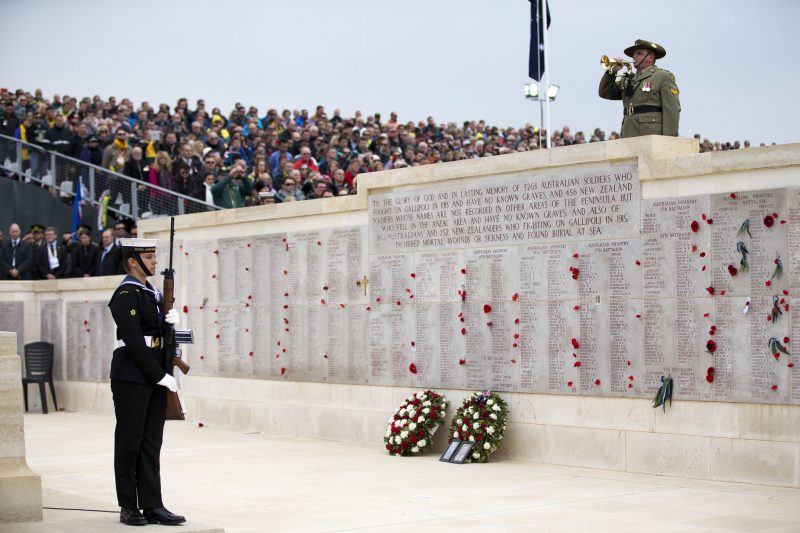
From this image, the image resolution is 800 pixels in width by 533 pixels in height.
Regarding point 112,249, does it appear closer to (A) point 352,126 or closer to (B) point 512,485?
(A) point 352,126

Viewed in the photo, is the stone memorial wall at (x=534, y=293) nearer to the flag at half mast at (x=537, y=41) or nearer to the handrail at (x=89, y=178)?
the handrail at (x=89, y=178)

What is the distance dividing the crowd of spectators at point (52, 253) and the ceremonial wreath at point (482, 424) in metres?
8.34

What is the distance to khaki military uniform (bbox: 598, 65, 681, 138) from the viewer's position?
11289 mm

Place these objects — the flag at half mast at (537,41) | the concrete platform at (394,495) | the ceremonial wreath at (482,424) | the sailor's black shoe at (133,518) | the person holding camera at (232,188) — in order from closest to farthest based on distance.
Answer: the sailor's black shoe at (133,518), the concrete platform at (394,495), the ceremonial wreath at (482,424), the person holding camera at (232,188), the flag at half mast at (537,41)

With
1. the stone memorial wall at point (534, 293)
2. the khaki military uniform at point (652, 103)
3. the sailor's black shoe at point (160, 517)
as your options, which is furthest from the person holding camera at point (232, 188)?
the sailor's black shoe at point (160, 517)

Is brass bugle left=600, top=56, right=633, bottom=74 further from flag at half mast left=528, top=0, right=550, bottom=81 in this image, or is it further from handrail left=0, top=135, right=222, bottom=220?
handrail left=0, top=135, right=222, bottom=220

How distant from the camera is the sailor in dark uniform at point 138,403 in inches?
292

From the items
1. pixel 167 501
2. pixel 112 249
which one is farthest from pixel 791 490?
pixel 112 249

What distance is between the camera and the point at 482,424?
11.5 m

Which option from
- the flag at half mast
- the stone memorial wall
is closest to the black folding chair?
the stone memorial wall

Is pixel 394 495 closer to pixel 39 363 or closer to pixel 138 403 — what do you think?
pixel 138 403

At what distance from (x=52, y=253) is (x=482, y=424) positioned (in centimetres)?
1053

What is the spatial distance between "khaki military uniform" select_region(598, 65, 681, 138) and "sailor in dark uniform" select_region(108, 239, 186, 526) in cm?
564

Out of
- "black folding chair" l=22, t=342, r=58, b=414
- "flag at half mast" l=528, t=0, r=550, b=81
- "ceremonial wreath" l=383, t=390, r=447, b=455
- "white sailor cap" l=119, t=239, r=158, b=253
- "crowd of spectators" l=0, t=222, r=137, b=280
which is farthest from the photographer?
"crowd of spectators" l=0, t=222, r=137, b=280
